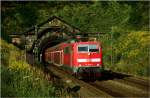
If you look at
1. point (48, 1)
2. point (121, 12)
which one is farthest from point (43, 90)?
point (48, 1)

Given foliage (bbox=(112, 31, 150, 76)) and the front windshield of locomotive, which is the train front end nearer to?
the front windshield of locomotive

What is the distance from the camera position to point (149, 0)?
56.4 meters

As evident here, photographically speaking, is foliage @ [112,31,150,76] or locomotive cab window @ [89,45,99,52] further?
foliage @ [112,31,150,76]

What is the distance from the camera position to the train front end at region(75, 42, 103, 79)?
1069 inches

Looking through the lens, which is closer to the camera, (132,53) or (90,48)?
(90,48)

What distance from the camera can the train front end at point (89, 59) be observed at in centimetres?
2716

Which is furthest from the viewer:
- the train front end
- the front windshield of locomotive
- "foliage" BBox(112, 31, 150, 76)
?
"foliage" BBox(112, 31, 150, 76)

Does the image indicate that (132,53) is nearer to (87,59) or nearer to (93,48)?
(93,48)

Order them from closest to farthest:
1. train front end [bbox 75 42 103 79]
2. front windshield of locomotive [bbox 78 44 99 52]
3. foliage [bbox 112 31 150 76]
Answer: train front end [bbox 75 42 103 79] → front windshield of locomotive [bbox 78 44 99 52] → foliage [bbox 112 31 150 76]

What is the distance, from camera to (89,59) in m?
27.3

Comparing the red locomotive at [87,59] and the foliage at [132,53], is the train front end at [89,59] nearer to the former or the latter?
the red locomotive at [87,59]

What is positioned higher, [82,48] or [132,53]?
[82,48]

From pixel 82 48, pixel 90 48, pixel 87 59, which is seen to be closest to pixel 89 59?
pixel 87 59

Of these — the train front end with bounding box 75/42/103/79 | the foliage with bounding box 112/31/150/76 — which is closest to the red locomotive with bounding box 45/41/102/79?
the train front end with bounding box 75/42/103/79
